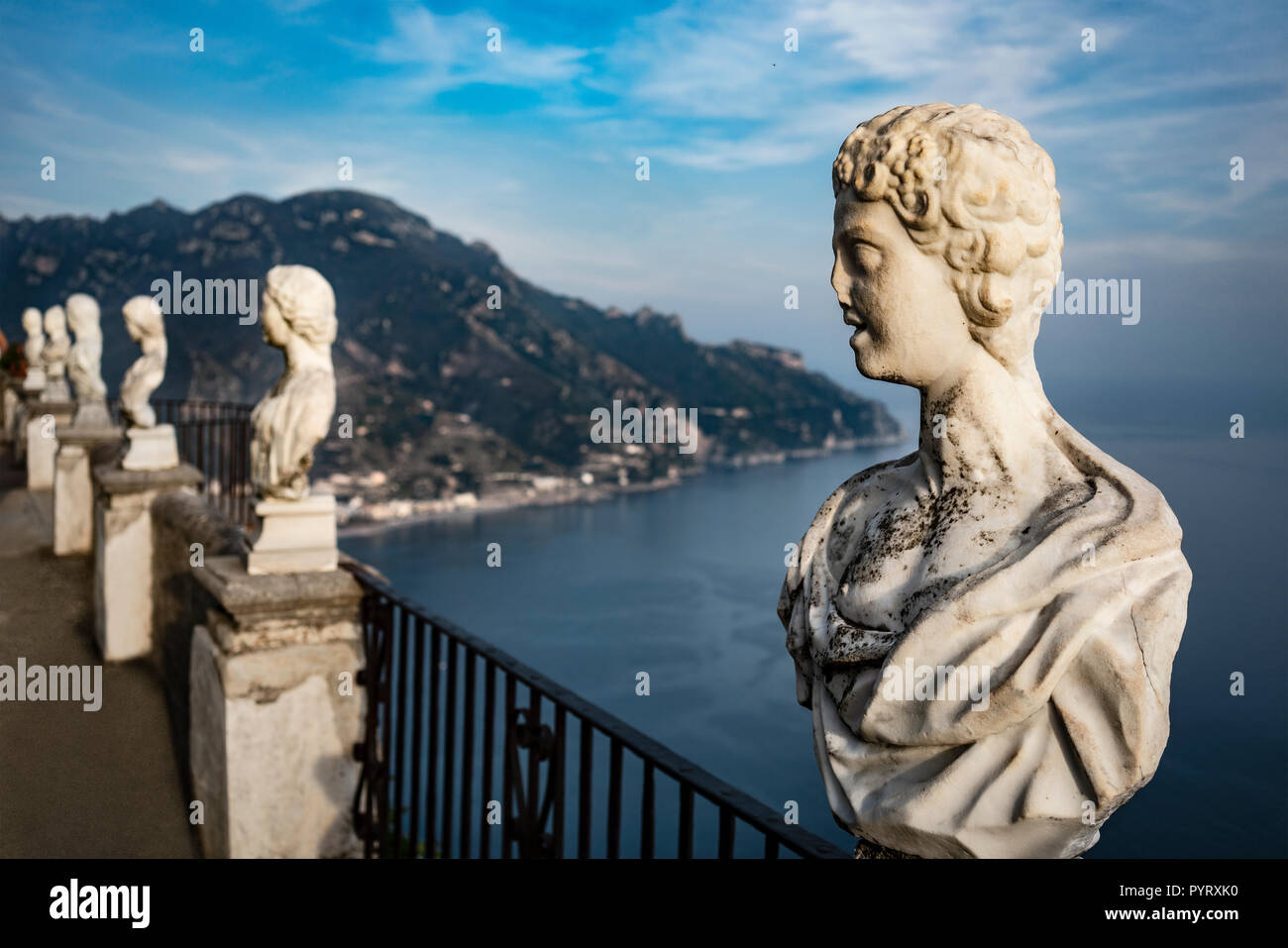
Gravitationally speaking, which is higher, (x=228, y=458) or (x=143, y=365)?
(x=143, y=365)

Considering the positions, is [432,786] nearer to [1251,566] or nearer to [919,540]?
[919,540]

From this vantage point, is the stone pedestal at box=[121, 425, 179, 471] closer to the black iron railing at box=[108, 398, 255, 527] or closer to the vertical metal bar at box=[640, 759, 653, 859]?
the black iron railing at box=[108, 398, 255, 527]

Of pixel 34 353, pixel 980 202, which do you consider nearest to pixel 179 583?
pixel 980 202

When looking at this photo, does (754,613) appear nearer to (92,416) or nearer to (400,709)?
(92,416)

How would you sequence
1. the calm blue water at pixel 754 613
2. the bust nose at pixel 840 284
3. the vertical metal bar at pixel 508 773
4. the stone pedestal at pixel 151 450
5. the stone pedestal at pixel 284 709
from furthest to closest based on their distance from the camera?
the calm blue water at pixel 754 613
the stone pedestal at pixel 151 450
the stone pedestal at pixel 284 709
the vertical metal bar at pixel 508 773
the bust nose at pixel 840 284

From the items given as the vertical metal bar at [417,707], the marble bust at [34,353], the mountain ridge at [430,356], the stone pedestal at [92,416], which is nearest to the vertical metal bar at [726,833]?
the vertical metal bar at [417,707]

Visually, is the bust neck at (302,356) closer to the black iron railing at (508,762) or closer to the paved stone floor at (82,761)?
the black iron railing at (508,762)
